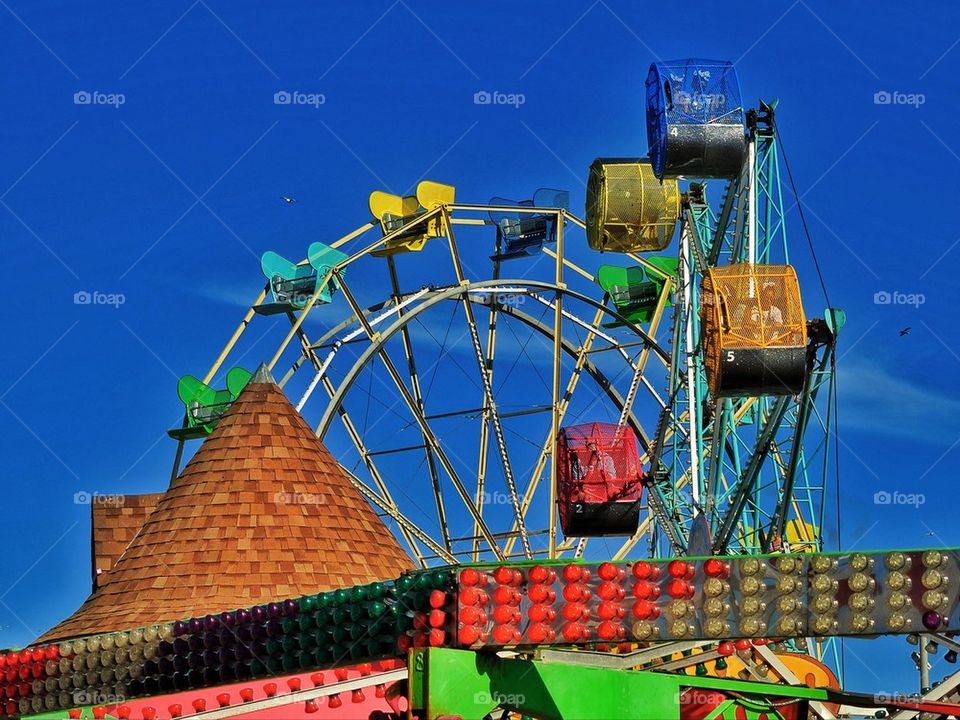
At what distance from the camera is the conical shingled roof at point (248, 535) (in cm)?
2536

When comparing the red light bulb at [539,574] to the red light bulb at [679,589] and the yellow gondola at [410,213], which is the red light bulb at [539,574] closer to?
the red light bulb at [679,589]

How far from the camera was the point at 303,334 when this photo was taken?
3866cm

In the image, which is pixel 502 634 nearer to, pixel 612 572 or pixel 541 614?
pixel 541 614

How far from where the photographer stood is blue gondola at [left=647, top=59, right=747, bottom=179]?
2905cm

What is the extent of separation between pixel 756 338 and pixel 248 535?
7.95 metres

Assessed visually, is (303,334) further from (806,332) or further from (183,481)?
(806,332)

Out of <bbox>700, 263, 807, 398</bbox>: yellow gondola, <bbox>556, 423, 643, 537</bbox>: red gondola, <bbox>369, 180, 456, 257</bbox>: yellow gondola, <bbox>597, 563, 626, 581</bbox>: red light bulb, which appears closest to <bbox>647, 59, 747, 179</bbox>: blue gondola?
<bbox>700, 263, 807, 398</bbox>: yellow gondola

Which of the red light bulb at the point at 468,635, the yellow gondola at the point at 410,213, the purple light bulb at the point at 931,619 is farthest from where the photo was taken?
the yellow gondola at the point at 410,213

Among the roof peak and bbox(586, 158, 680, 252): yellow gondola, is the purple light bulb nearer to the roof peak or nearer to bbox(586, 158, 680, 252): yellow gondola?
the roof peak

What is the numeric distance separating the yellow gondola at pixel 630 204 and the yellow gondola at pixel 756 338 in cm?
881

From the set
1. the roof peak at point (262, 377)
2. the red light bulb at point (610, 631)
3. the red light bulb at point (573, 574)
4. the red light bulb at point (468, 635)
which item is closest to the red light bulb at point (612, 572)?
the red light bulb at point (573, 574)

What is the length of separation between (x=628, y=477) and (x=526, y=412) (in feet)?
21.7

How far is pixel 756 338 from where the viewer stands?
998 inches

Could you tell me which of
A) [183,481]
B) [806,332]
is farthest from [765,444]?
[183,481]
